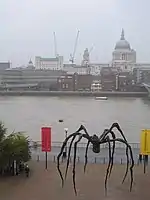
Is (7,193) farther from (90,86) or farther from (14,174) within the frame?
(90,86)

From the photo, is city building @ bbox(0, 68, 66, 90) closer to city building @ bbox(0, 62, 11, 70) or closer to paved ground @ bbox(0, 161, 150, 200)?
city building @ bbox(0, 62, 11, 70)

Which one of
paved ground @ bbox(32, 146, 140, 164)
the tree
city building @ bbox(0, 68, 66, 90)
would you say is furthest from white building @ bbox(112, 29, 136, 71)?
the tree

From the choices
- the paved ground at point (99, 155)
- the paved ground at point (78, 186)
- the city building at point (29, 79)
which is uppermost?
the city building at point (29, 79)

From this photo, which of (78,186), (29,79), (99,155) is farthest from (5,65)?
(78,186)

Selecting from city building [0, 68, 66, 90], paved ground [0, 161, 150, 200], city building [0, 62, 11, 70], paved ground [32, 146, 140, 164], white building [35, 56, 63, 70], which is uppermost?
white building [35, 56, 63, 70]

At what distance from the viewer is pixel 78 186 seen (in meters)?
3.71

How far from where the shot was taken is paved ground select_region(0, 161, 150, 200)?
3.42m

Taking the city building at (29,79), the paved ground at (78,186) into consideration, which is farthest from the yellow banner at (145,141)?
the city building at (29,79)

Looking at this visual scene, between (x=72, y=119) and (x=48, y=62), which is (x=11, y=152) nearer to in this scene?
(x=72, y=119)

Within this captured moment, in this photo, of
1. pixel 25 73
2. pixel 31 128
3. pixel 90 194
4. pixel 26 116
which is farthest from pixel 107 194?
pixel 25 73

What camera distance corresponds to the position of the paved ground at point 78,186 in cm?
342

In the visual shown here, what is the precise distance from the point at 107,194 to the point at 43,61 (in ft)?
128

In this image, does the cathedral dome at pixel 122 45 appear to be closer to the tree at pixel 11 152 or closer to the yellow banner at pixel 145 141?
the yellow banner at pixel 145 141

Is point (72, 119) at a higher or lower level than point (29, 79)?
lower
